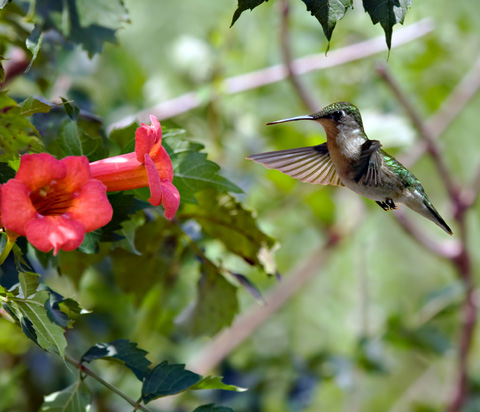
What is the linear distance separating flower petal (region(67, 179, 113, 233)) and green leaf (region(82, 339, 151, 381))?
9.7 inches

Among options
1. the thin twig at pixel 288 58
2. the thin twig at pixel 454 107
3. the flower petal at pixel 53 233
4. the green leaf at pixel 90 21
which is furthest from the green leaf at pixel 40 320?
the thin twig at pixel 454 107

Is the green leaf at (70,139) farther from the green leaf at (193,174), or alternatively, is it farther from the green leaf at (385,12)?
the green leaf at (385,12)

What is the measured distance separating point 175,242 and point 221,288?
0.13 m

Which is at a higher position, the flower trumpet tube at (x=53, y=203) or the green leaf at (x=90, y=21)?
the green leaf at (x=90, y=21)

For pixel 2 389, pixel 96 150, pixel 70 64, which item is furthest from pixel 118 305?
pixel 96 150

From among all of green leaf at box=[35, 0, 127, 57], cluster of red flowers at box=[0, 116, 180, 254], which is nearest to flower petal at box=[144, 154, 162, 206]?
cluster of red flowers at box=[0, 116, 180, 254]

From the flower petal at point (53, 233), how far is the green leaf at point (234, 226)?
472 mm

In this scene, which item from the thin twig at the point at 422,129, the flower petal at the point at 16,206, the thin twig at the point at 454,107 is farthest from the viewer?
the thin twig at the point at 454,107

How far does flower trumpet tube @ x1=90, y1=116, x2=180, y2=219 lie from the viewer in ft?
2.46

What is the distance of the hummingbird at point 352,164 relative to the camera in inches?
35.1

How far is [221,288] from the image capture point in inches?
46.6

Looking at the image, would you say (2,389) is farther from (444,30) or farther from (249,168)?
(444,30)

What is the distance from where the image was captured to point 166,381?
2.79ft

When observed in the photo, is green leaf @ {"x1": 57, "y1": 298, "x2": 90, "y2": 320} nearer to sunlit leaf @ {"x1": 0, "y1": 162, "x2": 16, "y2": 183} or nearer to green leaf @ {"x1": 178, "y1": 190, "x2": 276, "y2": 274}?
sunlit leaf @ {"x1": 0, "y1": 162, "x2": 16, "y2": 183}
